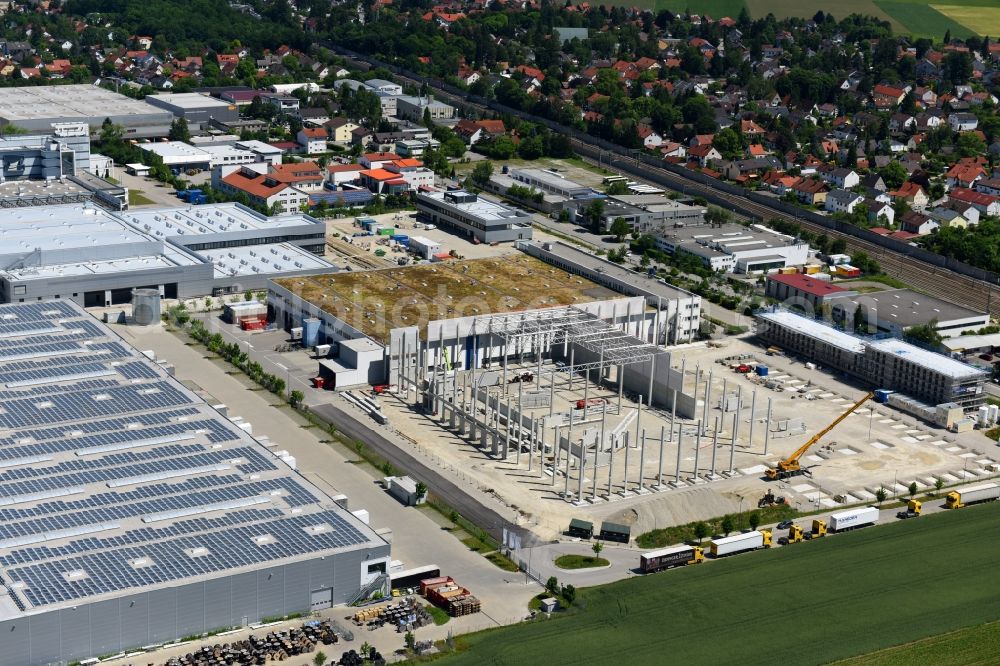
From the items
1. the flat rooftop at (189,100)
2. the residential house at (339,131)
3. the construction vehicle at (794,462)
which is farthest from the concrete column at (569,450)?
the flat rooftop at (189,100)

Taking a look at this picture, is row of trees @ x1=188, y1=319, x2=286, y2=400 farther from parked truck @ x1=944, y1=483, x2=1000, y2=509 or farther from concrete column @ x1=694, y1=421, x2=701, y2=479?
parked truck @ x1=944, y1=483, x2=1000, y2=509

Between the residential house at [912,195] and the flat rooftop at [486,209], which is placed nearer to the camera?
the flat rooftop at [486,209]

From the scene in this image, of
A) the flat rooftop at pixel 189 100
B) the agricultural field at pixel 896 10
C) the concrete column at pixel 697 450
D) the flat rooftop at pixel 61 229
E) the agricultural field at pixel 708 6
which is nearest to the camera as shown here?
the concrete column at pixel 697 450

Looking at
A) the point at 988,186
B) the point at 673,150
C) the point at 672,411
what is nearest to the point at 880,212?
the point at 988,186

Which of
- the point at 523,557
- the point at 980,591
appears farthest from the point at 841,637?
the point at 523,557

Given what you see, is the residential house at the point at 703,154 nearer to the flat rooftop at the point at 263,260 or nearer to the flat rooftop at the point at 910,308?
the flat rooftop at the point at 910,308

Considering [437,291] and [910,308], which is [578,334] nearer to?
[437,291]

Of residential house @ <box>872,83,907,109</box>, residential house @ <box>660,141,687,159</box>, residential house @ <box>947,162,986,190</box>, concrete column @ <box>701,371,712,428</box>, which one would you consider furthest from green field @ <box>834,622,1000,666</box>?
residential house @ <box>872,83,907,109</box>

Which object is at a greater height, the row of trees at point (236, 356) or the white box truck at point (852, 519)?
the row of trees at point (236, 356)

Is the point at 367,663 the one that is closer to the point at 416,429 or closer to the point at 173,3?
the point at 416,429
